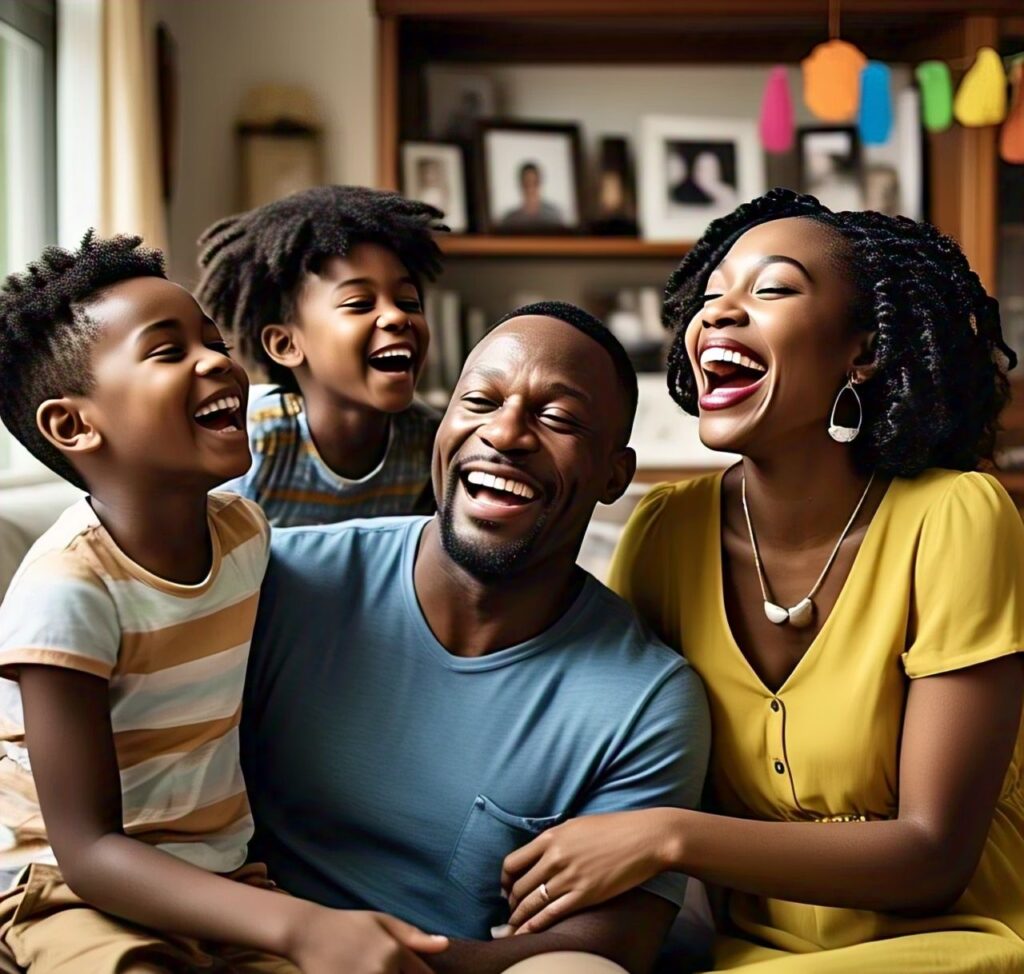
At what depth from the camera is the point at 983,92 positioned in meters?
3.58

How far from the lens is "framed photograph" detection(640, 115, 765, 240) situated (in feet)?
12.9

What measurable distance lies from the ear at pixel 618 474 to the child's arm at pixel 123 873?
56cm

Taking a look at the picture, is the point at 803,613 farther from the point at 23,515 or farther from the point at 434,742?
the point at 23,515

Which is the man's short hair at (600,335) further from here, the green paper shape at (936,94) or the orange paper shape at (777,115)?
the green paper shape at (936,94)

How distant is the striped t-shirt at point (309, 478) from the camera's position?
2.01 metres

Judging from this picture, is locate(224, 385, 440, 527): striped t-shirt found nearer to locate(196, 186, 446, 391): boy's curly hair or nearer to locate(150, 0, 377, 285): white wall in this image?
locate(196, 186, 446, 391): boy's curly hair

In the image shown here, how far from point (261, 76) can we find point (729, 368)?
9.39ft

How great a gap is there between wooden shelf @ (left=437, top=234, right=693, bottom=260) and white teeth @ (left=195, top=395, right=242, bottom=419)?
2.47 meters

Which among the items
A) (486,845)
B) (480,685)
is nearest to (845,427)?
(480,685)

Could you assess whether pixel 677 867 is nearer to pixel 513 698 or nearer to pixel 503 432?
pixel 513 698

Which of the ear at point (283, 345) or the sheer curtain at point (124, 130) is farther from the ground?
the sheer curtain at point (124, 130)

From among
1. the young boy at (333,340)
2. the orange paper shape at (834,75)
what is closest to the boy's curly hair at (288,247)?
the young boy at (333,340)

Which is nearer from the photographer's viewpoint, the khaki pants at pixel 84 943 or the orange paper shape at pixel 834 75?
the khaki pants at pixel 84 943

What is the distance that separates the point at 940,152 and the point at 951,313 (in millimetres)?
2686
